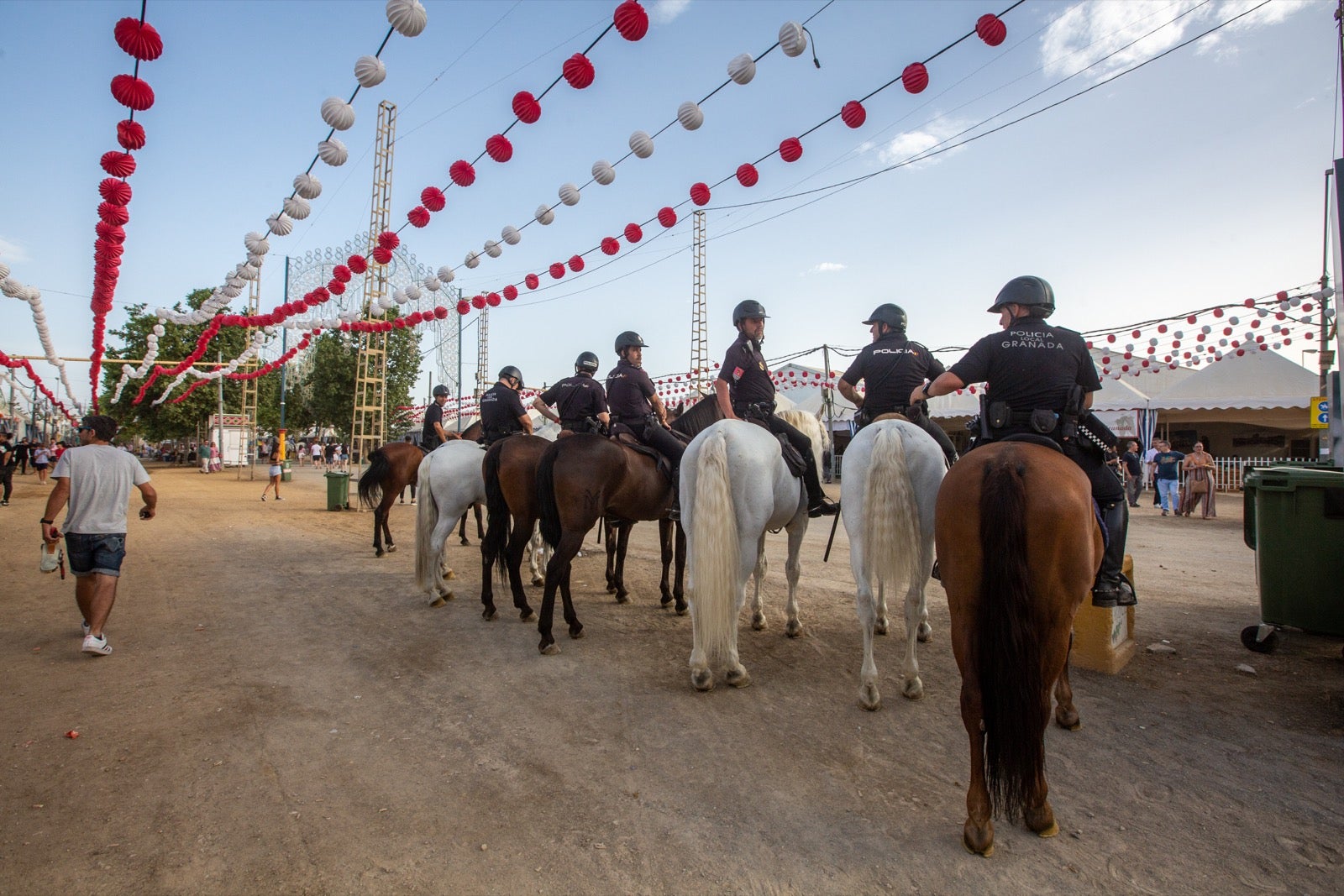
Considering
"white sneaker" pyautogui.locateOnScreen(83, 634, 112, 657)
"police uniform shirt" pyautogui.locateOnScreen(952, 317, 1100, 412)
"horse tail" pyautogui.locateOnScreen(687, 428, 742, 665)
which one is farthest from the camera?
"white sneaker" pyautogui.locateOnScreen(83, 634, 112, 657)

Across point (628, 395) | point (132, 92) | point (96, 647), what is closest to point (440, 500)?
point (628, 395)

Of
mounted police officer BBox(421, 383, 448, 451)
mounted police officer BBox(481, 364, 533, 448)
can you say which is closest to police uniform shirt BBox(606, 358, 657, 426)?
mounted police officer BBox(481, 364, 533, 448)

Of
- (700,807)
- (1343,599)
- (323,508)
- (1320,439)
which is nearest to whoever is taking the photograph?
(700,807)

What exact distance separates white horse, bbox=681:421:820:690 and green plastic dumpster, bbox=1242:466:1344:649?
3389 millimetres

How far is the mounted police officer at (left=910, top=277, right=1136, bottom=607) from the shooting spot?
3.21 meters

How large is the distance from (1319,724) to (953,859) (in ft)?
9.03

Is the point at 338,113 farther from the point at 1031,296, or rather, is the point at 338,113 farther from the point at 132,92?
the point at 1031,296

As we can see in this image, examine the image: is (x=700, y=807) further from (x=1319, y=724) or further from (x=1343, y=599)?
(x=1343, y=599)

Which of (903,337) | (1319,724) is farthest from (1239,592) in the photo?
(903,337)

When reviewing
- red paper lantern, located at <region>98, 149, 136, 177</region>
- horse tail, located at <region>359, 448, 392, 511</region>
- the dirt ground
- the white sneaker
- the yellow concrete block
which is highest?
red paper lantern, located at <region>98, 149, 136, 177</region>

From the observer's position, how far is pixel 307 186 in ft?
21.6

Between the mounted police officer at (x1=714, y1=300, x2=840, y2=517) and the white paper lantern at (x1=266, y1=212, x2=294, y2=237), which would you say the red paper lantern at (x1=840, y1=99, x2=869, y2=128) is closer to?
the mounted police officer at (x1=714, y1=300, x2=840, y2=517)

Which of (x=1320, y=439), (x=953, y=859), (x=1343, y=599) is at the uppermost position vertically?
(x=1320, y=439)

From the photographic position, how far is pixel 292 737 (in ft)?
11.4
